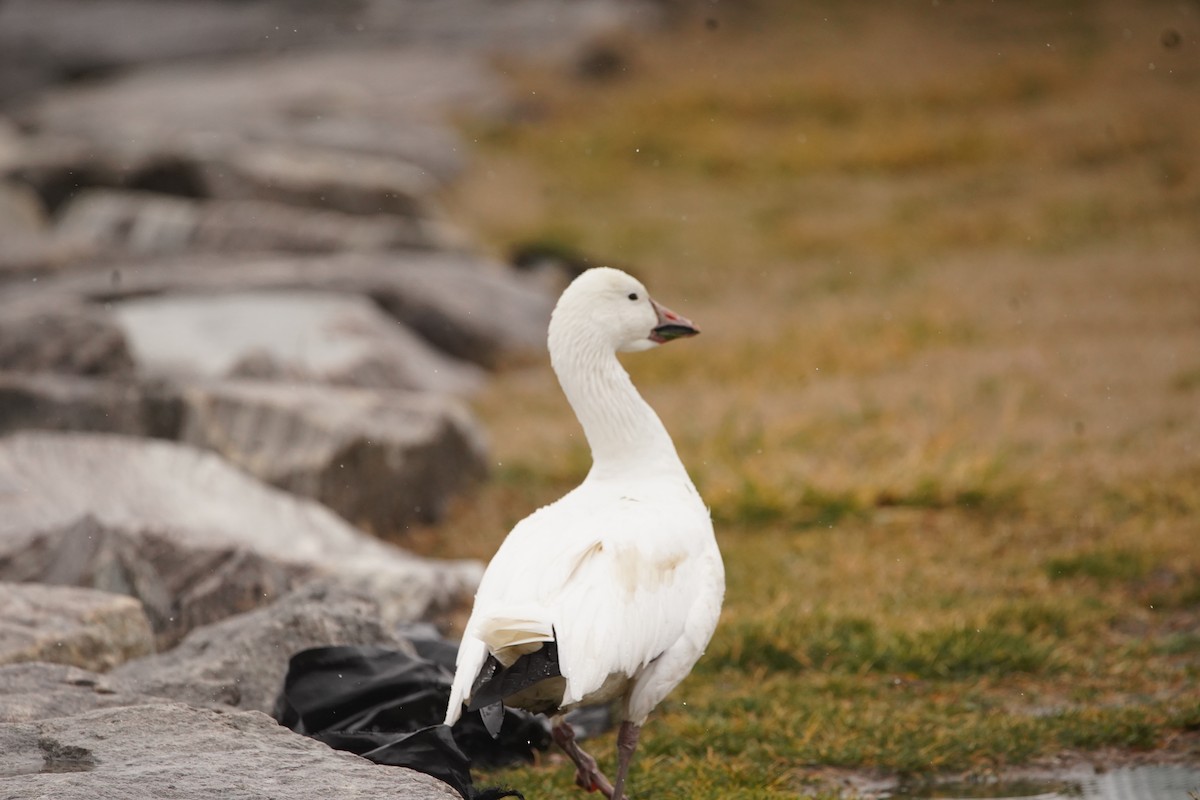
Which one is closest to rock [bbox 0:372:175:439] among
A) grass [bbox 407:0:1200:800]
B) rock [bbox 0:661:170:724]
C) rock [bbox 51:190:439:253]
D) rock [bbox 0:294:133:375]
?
rock [bbox 0:294:133:375]

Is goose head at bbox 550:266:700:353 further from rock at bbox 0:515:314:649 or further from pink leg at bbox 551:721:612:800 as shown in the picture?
rock at bbox 0:515:314:649

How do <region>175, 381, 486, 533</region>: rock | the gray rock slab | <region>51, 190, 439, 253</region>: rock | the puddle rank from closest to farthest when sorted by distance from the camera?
the puddle < <region>175, 381, 486, 533</region>: rock < <region>51, 190, 439, 253</region>: rock < the gray rock slab

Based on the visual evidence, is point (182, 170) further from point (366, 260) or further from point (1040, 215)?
point (1040, 215)

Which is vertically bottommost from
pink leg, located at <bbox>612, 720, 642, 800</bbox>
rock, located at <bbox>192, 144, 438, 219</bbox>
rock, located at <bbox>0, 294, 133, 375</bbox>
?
pink leg, located at <bbox>612, 720, 642, 800</bbox>

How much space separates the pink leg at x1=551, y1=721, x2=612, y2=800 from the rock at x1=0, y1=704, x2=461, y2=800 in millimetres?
683

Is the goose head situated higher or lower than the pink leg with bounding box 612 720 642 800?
higher

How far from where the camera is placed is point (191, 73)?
2353cm

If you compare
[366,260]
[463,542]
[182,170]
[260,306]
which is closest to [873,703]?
[463,542]

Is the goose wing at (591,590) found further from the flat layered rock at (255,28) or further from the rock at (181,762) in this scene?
the flat layered rock at (255,28)

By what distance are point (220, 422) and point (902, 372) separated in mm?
4336

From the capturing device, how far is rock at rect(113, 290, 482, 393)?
7.88 meters

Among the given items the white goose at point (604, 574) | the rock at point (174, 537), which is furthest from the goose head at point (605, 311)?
the rock at point (174, 537)

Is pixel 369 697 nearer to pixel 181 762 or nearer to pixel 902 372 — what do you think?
pixel 181 762

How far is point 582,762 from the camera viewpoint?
A: 12.6ft
